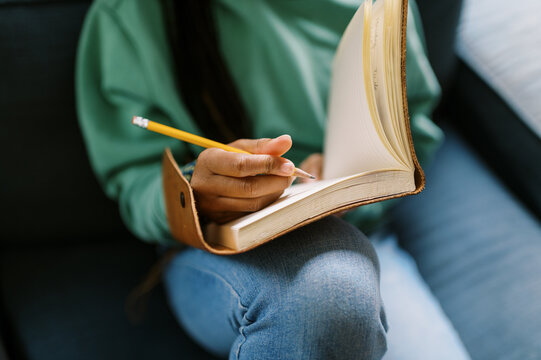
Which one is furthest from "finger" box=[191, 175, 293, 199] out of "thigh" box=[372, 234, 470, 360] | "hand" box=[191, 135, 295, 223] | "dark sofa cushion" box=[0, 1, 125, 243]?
"dark sofa cushion" box=[0, 1, 125, 243]

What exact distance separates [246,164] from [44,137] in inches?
17.2

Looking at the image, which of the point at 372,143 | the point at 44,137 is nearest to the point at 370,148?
the point at 372,143

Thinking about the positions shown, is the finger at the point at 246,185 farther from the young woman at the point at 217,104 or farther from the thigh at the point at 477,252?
the thigh at the point at 477,252

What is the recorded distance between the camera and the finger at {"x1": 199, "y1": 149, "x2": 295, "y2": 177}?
346mm

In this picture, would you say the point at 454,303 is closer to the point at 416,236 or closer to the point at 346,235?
the point at 416,236

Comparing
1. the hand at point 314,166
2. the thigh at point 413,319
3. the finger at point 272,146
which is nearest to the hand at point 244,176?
the finger at point 272,146

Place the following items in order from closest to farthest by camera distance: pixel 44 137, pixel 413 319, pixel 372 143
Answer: pixel 372 143
pixel 413 319
pixel 44 137

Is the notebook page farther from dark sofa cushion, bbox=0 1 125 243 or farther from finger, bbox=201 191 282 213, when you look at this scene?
dark sofa cushion, bbox=0 1 125 243

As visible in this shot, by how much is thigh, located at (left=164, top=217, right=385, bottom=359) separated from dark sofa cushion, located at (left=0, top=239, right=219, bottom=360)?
7.8 inches

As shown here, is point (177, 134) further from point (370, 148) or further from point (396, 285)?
point (396, 285)

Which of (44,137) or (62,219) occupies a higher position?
(44,137)

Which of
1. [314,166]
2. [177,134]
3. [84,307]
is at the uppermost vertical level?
[177,134]

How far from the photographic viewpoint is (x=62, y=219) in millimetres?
691

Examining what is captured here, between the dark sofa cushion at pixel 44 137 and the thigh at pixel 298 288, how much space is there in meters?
0.34
